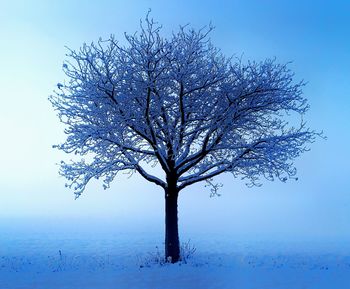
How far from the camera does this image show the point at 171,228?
1919 cm

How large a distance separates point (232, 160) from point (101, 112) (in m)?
6.46

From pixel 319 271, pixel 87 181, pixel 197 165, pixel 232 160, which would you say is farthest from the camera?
pixel 197 165

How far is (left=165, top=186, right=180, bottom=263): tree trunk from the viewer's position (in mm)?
18844

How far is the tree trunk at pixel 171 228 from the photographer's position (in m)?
18.8

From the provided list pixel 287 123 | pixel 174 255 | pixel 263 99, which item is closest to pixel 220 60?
pixel 263 99

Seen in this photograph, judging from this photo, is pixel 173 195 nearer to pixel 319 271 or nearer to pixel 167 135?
pixel 167 135

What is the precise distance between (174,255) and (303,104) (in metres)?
9.62

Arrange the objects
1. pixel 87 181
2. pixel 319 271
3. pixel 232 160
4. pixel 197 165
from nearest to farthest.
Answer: pixel 319 271 → pixel 87 181 → pixel 232 160 → pixel 197 165

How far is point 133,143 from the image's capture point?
2023cm

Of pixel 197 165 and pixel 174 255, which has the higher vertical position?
pixel 197 165

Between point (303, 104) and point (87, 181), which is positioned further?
point (303, 104)

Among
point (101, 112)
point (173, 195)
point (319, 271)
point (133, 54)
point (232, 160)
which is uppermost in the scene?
point (133, 54)

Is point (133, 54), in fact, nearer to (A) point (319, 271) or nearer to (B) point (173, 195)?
(B) point (173, 195)

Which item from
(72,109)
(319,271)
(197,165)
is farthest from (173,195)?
(319,271)
